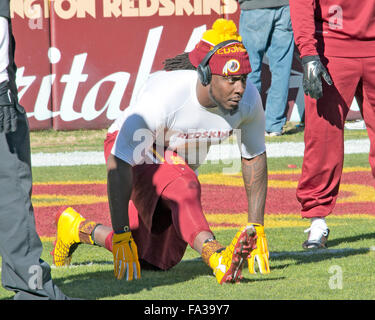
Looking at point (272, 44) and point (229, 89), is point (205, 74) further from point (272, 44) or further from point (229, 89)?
point (272, 44)

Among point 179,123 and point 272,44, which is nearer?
point 179,123

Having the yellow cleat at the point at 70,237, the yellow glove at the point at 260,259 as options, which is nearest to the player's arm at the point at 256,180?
the yellow glove at the point at 260,259

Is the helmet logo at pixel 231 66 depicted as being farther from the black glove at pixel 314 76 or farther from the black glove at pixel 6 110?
the black glove at pixel 6 110

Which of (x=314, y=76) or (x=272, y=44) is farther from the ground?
(x=314, y=76)

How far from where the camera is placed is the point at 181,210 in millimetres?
5160

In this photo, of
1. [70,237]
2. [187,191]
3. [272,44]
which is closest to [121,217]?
[187,191]

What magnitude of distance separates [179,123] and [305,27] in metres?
1.22

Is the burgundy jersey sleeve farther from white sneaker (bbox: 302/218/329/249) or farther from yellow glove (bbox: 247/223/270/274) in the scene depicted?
yellow glove (bbox: 247/223/270/274)

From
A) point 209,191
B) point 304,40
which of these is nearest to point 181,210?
point 304,40

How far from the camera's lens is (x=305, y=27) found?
600 cm

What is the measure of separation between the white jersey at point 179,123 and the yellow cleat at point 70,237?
62 cm

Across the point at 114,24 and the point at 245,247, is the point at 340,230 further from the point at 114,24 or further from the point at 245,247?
the point at 114,24

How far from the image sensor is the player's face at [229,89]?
514 centimetres

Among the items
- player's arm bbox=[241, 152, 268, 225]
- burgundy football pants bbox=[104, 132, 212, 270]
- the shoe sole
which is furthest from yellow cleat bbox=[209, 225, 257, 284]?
player's arm bbox=[241, 152, 268, 225]
